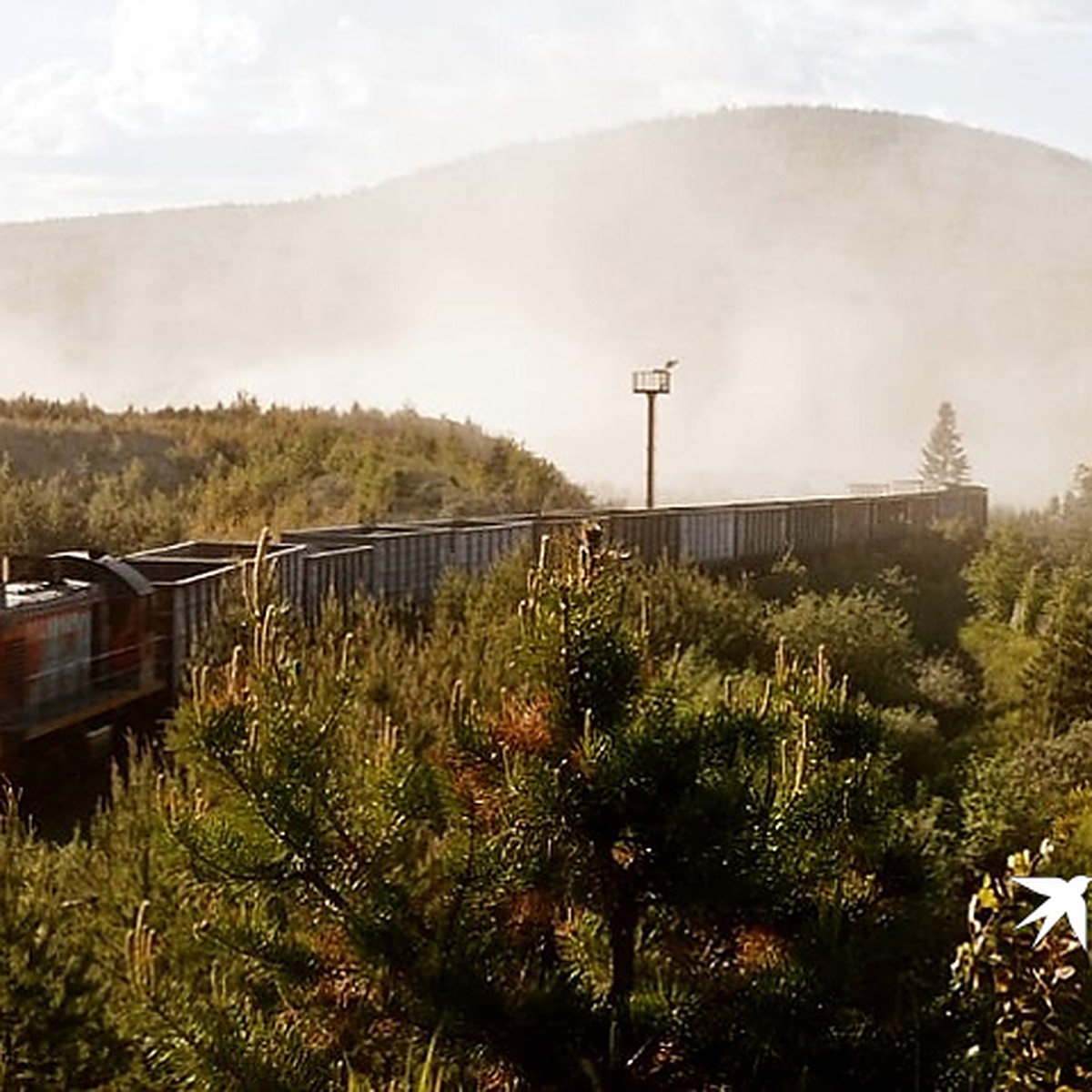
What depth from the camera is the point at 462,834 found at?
7246 millimetres

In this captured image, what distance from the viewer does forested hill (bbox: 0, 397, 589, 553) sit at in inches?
1366

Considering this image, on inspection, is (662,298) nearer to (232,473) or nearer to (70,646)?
(232,473)

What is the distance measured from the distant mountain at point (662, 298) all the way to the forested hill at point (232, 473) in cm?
4995

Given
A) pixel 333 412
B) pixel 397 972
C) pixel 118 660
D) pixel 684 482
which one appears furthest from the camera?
pixel 684 482

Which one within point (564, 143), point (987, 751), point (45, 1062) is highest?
point (564, 143)

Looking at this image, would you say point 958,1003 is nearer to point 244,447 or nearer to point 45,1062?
point 45,1062

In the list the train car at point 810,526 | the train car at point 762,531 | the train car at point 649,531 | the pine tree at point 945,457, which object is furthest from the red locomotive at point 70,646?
the pine tree at point 945,457

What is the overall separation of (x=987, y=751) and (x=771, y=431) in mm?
95386

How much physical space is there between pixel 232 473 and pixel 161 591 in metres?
21.2

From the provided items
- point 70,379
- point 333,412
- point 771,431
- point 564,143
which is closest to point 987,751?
point 333,412

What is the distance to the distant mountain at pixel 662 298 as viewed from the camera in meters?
119

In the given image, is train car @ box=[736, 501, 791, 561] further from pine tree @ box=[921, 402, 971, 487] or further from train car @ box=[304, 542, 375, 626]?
pine tree @ box=[921, 402, 971, 487]

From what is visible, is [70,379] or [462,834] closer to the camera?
[462,834]

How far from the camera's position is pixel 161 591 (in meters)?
20.7
